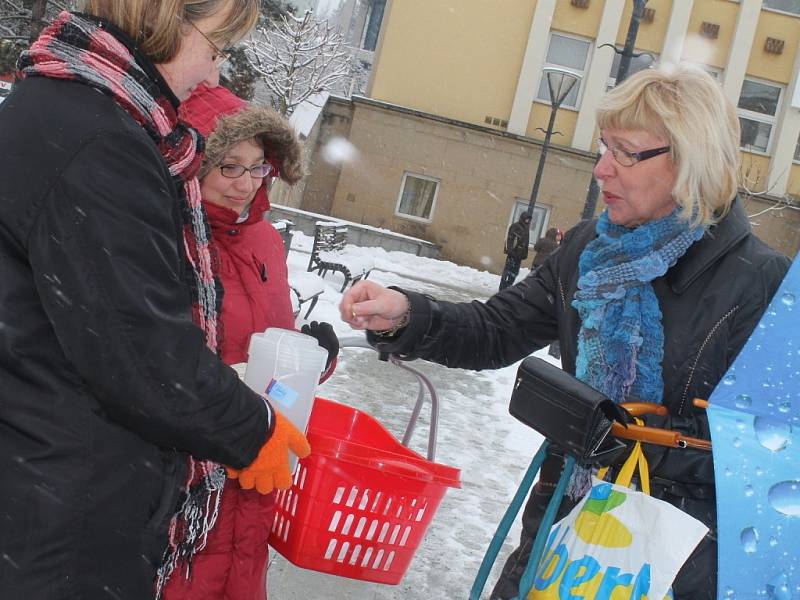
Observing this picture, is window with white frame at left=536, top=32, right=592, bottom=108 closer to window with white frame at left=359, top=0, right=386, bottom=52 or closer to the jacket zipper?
the jacket zipper

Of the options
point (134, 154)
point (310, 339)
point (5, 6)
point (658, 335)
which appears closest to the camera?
point (134, 154)

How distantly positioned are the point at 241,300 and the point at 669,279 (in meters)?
1.39

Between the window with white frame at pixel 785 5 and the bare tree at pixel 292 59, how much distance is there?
14297 millimetres

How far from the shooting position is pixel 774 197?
27.8 metres

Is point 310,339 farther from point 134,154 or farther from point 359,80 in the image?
point 359,80

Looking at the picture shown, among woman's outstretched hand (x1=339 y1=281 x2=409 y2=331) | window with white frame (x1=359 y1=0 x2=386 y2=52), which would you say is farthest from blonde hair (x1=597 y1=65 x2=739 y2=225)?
window with white frame (x1=359 y1=0 x2=386 y2=52)

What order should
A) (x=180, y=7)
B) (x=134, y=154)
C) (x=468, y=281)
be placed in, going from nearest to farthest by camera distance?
(x=134, y=154), (x=180, y=7), (x=468, y=281)

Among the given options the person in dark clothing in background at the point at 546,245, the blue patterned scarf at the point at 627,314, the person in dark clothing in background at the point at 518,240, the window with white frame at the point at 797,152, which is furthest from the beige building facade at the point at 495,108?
the blue patterned scarf at the point at 627,314

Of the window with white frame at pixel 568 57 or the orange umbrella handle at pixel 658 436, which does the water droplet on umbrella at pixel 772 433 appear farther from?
the window with white frame at pixel 568 57

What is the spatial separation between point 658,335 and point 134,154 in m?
1.39

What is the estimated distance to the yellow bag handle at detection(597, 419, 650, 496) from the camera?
2047 millimetres

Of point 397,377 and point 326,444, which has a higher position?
point 326,444

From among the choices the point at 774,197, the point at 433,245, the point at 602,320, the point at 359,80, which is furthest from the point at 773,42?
the point at 359,80

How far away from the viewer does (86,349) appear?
171 cm
